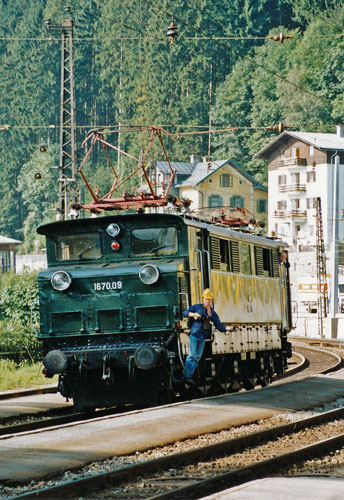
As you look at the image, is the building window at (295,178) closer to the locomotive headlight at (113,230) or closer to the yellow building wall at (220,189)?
the yellow building wall at (220,189)

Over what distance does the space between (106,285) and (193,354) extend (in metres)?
1.82

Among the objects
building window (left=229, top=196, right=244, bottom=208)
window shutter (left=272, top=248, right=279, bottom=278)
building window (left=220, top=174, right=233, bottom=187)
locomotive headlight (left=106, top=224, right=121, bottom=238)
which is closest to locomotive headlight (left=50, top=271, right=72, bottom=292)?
locomotive headlight (left=106, top=224, right=121, bottom=238)

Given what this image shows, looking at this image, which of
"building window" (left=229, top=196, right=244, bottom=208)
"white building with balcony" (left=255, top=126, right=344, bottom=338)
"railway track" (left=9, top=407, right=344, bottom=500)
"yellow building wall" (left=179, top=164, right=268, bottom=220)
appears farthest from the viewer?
"building window" (left=229, top=196, right=244, bottom=208)

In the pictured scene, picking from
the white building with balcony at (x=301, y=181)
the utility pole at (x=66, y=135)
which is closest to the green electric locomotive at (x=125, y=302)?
the utility pole at (x=66, y=135)

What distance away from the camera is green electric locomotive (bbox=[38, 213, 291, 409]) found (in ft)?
52.5

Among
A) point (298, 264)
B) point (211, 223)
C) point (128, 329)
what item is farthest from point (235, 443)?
point (298, 264)

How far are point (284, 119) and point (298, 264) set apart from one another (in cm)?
3119

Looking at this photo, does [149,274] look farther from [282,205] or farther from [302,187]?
[282,205]

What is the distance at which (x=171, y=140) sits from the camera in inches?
4569

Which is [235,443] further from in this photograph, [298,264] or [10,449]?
[298,264]

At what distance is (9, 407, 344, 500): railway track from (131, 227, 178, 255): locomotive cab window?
14.5 ft

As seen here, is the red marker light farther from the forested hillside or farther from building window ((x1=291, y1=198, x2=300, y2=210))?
the forested hillside

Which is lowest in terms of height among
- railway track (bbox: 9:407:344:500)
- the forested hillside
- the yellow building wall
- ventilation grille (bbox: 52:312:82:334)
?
railway track (bbox: 9:407:344:500)

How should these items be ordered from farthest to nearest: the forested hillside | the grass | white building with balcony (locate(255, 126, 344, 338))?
the forested hillside → white building with balcony (locate(255, 126, 344, 338)) → the grass
